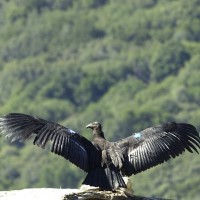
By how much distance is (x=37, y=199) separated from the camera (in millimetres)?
16031

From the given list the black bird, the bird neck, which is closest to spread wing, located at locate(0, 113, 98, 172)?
the black bird

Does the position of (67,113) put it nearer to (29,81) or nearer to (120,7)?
(29,81)

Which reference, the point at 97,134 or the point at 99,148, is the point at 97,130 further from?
the point at 99,148

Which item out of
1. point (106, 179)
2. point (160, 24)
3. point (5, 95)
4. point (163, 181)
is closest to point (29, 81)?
point (5, 95)

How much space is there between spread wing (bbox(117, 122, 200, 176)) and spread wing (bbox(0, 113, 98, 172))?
1.55 ft

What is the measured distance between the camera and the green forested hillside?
7169 cm

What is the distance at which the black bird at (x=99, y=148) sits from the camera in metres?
16.8

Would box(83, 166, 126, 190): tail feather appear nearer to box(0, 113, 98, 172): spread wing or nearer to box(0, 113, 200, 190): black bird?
box(0, 113, 200, 190): black bird

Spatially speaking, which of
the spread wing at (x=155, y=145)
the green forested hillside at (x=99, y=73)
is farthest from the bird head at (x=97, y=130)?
the green forested hillside at (x=99, y=73)

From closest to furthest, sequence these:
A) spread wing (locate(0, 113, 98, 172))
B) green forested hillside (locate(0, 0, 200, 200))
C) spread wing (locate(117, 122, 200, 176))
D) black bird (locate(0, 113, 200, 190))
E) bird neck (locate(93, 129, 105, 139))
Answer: black bird (locate(0, 113, 200, 190))
spread wing (locate(0, 113, 98, 172))
spread wing (locate(117, 122, 200, 176))
bird neck (locate(93, 129, 105, 139))
green forested hillside (locate(0, 0, 200, 200))

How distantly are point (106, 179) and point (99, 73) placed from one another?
85.4 m

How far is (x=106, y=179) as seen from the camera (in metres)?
16.6

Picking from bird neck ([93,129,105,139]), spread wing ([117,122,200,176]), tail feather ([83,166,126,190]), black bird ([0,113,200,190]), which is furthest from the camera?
bird neck ([93,129,105,139])

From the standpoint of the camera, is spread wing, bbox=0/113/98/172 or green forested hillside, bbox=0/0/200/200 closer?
spread wing, bbox=0/113/98/172
